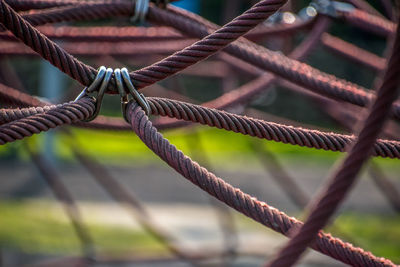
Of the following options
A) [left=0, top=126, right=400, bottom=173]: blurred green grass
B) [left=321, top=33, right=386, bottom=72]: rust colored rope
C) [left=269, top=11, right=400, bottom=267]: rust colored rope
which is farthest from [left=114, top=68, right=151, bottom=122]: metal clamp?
[left=0, top=126, right=400, bottom=173]: blurred green grass

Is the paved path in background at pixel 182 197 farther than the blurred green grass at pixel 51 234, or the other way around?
the paved path in background at pixel 182 197

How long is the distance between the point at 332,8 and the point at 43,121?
79cm

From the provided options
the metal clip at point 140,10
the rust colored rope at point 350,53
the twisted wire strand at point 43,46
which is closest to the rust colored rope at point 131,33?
the rust colored rope at point 350,53

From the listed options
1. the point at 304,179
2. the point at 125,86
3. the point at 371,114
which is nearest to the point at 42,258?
the point at 125,86

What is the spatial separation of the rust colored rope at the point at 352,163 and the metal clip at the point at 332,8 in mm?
752

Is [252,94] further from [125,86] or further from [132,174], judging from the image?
[132,174]

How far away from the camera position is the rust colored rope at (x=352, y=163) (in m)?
0.42

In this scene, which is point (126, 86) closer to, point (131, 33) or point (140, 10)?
point (140, 10)

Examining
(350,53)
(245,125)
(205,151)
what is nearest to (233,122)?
(245,125)

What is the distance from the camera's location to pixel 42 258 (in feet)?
6.91

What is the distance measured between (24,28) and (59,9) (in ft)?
1.08

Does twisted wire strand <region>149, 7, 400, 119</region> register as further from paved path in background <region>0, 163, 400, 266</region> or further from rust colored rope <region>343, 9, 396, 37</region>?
paved path in background <region>0, 163, 400, 266</region>

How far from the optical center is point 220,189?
55 cm

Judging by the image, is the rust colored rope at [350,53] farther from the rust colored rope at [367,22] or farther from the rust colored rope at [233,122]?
the rust colored rope at [233,122]
